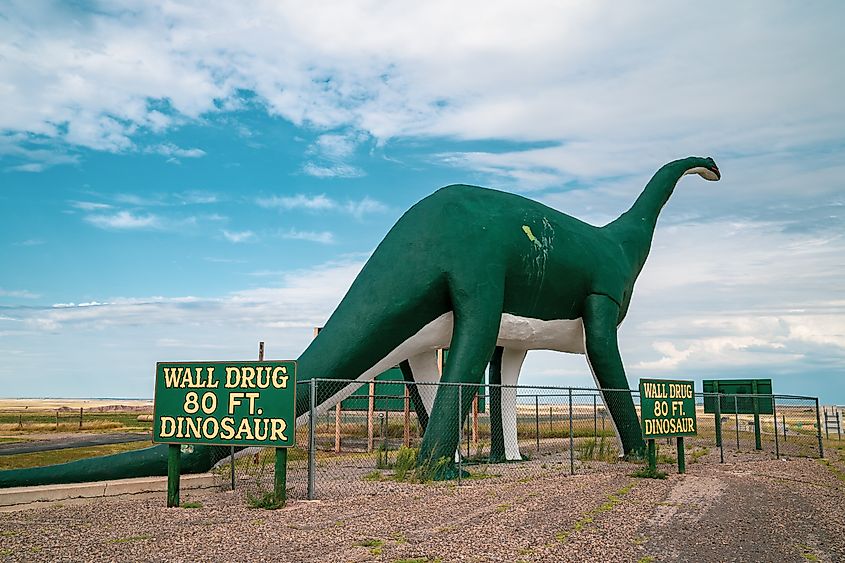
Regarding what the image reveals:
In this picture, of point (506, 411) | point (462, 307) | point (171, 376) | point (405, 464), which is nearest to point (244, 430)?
point (171, 376)

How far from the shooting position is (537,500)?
9680 millimetres

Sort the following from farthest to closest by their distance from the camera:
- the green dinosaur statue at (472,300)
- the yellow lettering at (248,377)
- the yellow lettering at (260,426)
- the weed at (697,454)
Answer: the weed at (697,454) < the green dinosaur statue at (472,300) < the yellow lettering at (248,377) < the yellow lettering at (260,426)

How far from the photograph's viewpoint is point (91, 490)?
9.80 m

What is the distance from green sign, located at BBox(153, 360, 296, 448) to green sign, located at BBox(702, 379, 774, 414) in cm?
1433

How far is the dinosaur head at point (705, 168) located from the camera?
18.0m

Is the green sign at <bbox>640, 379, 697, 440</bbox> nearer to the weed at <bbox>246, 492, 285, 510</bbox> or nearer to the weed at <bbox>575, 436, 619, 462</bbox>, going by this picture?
the weed at <bbox>575, 436, 619, 462</bbox>

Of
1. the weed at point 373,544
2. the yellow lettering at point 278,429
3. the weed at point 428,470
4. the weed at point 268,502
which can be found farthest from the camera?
the weed at point 428,470

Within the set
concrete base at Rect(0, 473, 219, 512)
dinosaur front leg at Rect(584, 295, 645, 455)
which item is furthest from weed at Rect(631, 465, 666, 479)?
concrete base at Rect(0, 473, 219, 512)

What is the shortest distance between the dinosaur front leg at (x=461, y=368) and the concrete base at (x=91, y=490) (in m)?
3.28

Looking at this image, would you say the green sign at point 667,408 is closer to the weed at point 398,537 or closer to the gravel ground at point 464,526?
the gravel ground at point 464,526

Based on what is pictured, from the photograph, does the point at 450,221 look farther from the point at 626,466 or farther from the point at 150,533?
the point at 150,533

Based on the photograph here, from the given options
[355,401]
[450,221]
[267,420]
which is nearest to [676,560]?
[267,420]

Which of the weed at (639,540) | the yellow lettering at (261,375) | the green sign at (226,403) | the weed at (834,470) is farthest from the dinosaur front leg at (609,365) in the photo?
the yellow lettering at (261,375)

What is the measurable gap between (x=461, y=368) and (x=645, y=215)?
7.29 meters
